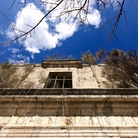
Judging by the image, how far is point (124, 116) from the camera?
17.1 feet

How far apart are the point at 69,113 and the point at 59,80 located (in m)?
3.60

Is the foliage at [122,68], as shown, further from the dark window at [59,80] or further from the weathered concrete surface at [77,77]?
the dark window at [59,80]

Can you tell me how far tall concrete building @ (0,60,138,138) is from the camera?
4699mm

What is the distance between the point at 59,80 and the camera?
8.77 metres

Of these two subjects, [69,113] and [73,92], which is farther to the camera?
→ [73,92]

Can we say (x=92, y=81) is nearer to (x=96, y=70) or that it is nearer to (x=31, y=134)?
(x=96, y=70)

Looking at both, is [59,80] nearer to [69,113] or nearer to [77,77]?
[77,77]

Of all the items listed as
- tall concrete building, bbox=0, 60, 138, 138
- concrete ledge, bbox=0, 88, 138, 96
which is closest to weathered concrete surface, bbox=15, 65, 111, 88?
concrete ledge, bbox=0, 88, 138, 96

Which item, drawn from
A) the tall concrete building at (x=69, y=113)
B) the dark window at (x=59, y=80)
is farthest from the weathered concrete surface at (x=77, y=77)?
the tall concrete building at (x=69, y=113)

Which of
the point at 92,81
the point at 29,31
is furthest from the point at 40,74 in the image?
the point at 29,31

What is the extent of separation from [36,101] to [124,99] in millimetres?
2430

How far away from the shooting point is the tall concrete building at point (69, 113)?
185 inches

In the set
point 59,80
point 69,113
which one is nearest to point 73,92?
point 69,113

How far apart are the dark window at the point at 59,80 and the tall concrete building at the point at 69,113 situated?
2.67m
